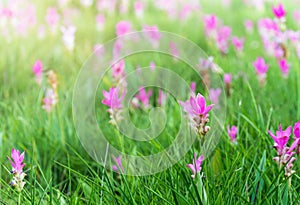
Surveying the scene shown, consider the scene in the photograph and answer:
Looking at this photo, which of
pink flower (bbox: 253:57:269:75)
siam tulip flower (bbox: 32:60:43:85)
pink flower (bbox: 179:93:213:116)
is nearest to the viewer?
pink flower (bbox: 179:93:213:116)

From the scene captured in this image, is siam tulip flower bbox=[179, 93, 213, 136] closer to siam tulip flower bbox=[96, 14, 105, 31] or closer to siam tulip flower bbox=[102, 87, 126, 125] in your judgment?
siam tulip flower bbox=[102, 87, 126, 125]

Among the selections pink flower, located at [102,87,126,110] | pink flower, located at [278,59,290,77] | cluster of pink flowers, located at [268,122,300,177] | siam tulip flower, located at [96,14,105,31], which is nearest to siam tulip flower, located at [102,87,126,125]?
pink flower, located at [102,87,126,110]

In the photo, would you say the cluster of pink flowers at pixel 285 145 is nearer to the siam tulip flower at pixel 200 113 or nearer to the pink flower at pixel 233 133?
the siam tulip flower at pixel 200 113

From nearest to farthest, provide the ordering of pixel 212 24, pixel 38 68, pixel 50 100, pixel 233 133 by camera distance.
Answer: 1. pixel 233 133
2. pixel 50 100
3. pixel 38 68
4. pixel 212 24

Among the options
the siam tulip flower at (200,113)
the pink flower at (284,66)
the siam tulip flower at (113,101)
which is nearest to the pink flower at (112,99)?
the siam tulip flower at (113,101)

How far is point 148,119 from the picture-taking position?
2.10 m

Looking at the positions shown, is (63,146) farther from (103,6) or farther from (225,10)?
(225,10)

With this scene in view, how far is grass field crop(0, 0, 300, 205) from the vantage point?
4.19 feet

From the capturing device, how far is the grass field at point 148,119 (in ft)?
4.19

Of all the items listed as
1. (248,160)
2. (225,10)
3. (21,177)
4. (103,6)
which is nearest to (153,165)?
(248,160)

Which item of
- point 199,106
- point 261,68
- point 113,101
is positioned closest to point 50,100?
point 113,101

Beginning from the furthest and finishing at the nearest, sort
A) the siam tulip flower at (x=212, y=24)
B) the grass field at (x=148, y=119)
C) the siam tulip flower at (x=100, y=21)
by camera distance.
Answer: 1. the siam tulip flower at (x=100, y=21)
2. the siam tulip flower at (x=212, y=24)
3. the grass field at (x=148, y=119)

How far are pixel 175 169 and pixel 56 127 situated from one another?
84 centimetres

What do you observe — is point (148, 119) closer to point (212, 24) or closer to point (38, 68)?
point (38, 68)
